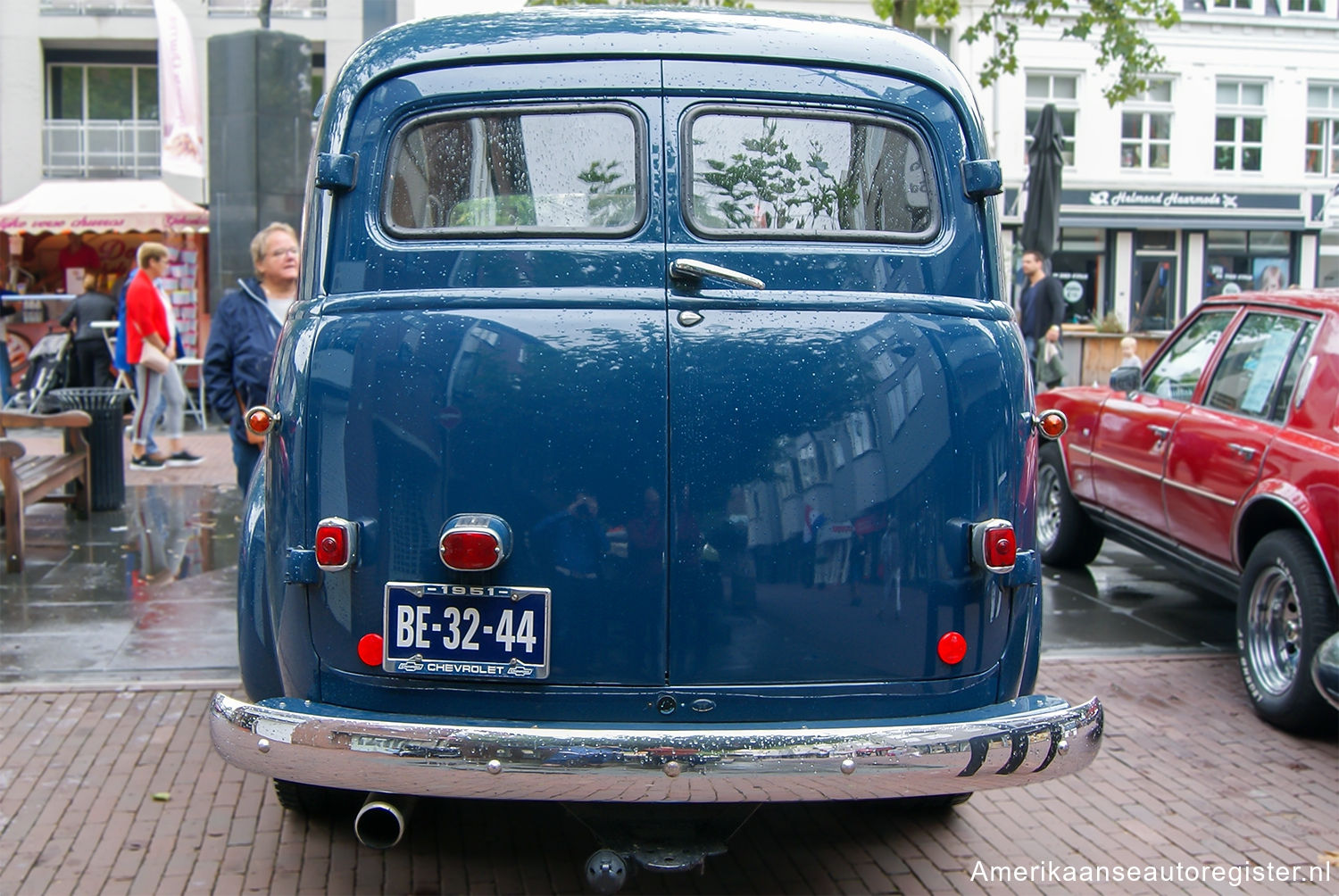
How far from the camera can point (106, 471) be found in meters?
9.43

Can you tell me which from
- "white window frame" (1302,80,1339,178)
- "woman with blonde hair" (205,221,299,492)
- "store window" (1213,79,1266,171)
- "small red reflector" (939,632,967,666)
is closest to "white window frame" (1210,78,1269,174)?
"store window" (1213,79,1266,171)

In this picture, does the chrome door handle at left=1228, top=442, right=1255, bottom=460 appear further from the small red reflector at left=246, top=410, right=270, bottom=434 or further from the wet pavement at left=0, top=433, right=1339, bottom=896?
the small red reflector at left=246, top=410, right=270, bottom=434

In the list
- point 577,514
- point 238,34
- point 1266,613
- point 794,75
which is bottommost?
point 1266,613

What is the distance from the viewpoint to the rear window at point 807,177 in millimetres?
3416

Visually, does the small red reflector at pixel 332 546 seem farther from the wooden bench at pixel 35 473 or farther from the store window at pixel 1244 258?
the store window at pixel 1244 258

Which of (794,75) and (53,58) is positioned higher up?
(53,58)

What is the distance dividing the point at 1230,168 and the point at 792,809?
32.3 metres

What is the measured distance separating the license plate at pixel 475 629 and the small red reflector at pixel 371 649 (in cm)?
8

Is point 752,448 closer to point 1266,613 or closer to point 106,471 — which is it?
point 1266,613

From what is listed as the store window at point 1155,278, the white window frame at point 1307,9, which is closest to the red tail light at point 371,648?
the store window at point 1155,278

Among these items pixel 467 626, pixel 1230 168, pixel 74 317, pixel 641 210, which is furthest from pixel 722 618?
pixel 1230 168

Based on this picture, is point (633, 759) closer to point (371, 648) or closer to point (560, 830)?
point (371, 648)

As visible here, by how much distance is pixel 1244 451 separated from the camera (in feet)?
18.4

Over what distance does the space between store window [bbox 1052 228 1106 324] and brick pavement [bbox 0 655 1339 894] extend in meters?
27.8
